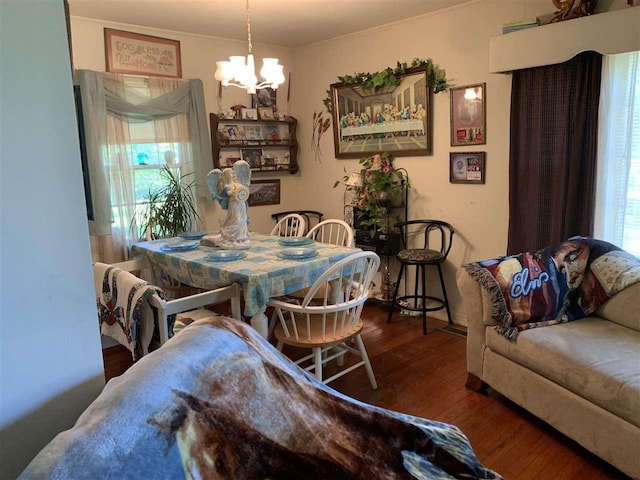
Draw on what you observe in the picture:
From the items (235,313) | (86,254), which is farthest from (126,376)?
(235,313)

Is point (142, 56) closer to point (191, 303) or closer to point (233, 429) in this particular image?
point (191, 303)

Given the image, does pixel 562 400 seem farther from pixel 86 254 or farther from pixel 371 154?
pixel 371 154

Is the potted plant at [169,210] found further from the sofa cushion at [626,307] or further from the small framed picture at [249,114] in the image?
the sofa cushion at [626,307]

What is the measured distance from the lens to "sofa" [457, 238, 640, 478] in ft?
6.17

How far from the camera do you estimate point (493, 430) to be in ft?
7.50

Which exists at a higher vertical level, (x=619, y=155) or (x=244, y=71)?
(x=244, y=71)

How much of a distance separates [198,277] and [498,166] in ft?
7.30

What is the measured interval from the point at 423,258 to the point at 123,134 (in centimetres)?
256

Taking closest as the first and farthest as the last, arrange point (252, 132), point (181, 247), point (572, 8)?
point (572, 8), point (181, 247), point (252, 132)

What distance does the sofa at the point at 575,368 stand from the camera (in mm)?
1882

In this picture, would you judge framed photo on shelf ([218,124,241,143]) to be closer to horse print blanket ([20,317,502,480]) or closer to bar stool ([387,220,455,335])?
bar stool ([387,220,455,335])

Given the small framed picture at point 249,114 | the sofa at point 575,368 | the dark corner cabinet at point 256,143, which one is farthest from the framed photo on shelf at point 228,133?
the sofa at point 575,368

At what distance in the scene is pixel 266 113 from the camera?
178 inches

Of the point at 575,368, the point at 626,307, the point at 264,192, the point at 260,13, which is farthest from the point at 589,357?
the point at 264,192
